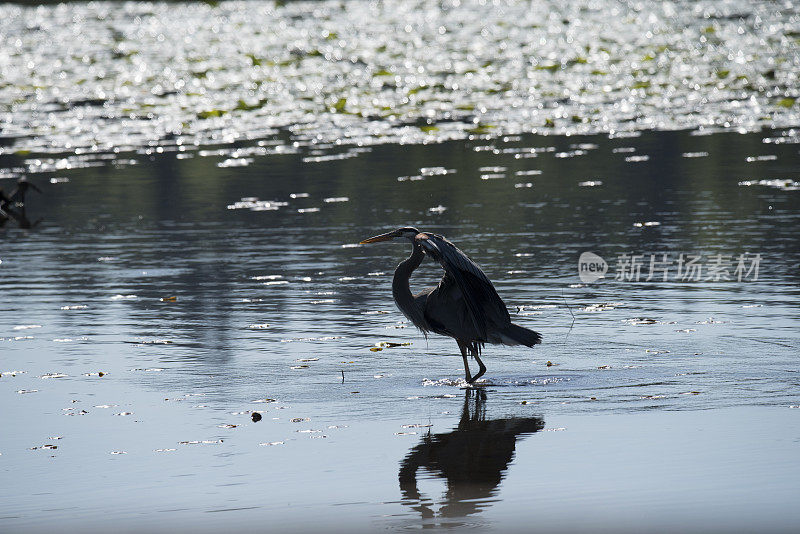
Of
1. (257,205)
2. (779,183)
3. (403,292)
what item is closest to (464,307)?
(403,292)

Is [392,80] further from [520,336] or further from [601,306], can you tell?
[520,336]

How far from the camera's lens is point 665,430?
808 centimetres

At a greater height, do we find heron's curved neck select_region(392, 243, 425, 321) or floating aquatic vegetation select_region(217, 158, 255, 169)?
floating aquatic vegetation select_region(217, 158, 255, 169)

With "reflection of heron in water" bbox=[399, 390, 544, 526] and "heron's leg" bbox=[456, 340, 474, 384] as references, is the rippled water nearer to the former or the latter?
"reflection of heron in water" bbox=[399, 390, 544, 526]

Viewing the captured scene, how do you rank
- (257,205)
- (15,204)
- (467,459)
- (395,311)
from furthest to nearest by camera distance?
(15,204)
(257,205)
(395,311)
(467,459)

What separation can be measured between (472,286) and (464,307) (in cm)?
20

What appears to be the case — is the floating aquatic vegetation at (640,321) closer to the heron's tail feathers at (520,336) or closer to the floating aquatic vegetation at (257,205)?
the heron's tail feathers at (520,336)

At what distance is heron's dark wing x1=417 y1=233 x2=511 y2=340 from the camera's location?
9227mm

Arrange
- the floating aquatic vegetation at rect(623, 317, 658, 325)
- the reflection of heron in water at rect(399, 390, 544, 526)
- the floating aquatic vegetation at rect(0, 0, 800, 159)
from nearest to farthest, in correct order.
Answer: the reflection of heron in water at rect(399, 390, 544, 526)
the floating aquatic vegetation at rect(623, 317, 658, 325)
the floating aquatic vegetation at rect(0, 0, 800, 159)

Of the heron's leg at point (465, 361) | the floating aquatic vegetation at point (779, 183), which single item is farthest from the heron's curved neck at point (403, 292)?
the floating aquatic vegetation at point (779, 183)

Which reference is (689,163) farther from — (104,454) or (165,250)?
(104,454)

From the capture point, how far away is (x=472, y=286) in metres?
9.39

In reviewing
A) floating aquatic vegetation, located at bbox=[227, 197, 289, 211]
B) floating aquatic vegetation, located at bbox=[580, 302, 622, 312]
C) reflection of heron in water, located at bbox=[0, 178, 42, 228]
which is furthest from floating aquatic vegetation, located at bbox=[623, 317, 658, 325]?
reflection of heron in water, located at bbox=[0, 178, 42, 228]

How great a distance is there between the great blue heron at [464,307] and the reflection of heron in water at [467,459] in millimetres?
691
